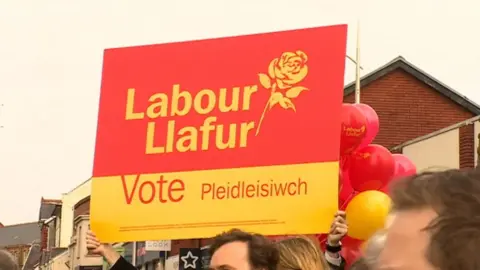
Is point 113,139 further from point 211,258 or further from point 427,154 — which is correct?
point 427,154

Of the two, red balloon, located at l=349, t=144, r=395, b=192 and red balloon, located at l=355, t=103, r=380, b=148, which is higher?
red balloon, located at l=355, t=103, r=380, b=148

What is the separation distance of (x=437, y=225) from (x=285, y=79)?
4684 mm

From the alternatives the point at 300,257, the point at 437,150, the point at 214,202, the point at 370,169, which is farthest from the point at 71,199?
the point at 300,257

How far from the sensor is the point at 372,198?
6.70 meters

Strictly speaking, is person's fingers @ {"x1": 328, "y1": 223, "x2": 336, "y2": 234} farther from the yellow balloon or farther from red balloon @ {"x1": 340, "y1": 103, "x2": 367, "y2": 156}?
red balloon @ {"x1": 340, "y1": 103, "x2": 367, "y2": 156}

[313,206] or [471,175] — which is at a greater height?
[313,206]

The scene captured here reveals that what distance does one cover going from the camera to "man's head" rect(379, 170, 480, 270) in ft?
4.28

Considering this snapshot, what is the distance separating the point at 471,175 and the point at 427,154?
19874 mm

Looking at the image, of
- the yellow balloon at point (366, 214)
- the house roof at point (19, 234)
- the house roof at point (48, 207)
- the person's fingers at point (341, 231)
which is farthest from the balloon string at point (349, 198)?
the house roof at point (19, 234)

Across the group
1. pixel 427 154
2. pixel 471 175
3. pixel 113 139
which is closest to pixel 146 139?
pixel 113 139

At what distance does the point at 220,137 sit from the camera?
595 centimetres

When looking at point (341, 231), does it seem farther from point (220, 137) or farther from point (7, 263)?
point (7, 263)

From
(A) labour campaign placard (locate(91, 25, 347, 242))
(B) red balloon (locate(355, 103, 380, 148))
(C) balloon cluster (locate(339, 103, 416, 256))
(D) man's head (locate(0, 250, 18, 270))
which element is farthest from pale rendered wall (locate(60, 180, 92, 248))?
(D) man's head (locate(0, 250, 18, 270))

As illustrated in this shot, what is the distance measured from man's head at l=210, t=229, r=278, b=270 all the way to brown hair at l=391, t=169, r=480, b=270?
250 centimetres
